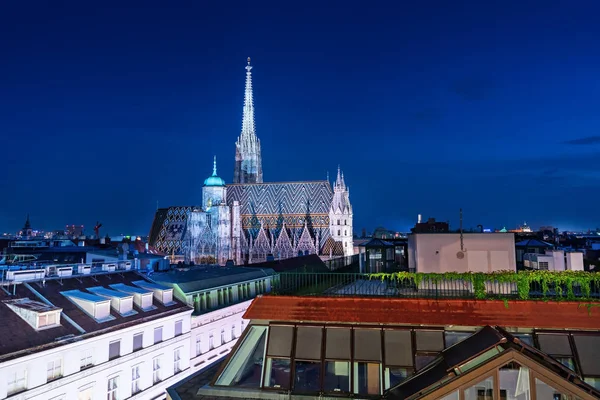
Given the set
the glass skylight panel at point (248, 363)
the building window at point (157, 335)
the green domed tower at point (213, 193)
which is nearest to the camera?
the glass skylight panel at point (248, 363)

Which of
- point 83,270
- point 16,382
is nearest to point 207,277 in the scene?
point 83,270

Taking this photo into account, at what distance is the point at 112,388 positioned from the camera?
21781mm

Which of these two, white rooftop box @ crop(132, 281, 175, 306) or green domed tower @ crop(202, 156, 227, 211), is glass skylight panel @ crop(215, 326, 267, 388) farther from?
green domed tower @ crop(202, 156, 227, 211)

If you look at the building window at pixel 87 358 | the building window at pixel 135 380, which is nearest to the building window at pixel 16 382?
the building window at pixel 87 358

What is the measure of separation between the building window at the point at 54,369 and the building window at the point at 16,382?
1227 mm

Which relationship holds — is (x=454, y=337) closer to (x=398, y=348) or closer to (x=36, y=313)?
(x=398, y=348)

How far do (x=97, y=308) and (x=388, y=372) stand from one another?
17.3m

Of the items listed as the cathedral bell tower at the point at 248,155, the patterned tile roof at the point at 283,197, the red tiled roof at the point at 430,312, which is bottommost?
the red tiled roof at the point at 430,312

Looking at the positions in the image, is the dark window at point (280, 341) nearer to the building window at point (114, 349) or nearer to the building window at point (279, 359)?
the building window at point (279, 359)

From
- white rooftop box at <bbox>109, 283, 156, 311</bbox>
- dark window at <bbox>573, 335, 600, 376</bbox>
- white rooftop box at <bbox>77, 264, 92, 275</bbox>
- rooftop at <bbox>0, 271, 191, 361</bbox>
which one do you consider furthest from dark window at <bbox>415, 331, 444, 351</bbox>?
white rooftop box at <bbox>77, 264, 92, 275</bbox>

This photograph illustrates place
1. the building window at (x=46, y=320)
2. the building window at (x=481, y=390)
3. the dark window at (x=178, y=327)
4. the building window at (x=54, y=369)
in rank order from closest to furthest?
the building window at (x=481, y=390), the building window at (x=54, y=369), the building window at (x=46, y=320), the dark window at (x=178, y=327)

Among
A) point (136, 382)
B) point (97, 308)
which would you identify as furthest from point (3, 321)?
point (136, 382)

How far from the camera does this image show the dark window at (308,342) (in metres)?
10.7

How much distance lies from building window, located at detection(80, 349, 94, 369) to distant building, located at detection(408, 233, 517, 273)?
15404mm
